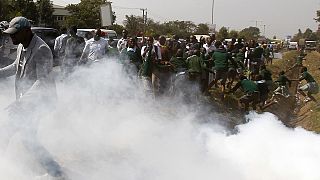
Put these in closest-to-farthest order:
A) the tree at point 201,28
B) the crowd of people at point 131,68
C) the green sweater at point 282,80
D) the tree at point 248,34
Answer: the crowd of people at point 131,68 < the green sweater at point 282,80 < the tree at point 248,34 < the tree at point 201,28

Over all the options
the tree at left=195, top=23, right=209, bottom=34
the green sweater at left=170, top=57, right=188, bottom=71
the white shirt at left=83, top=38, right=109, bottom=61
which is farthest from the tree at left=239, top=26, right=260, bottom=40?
the white shirt at left=83, top=38, right=109, bottom=61

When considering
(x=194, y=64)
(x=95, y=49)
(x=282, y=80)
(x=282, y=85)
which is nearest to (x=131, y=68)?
(x=95, y=49)

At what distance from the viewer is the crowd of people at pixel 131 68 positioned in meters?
4.33

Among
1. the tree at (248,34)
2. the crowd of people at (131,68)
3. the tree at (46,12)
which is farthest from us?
the tree at (248,34)

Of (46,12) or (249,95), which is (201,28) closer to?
(46,12)

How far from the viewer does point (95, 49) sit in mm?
10227

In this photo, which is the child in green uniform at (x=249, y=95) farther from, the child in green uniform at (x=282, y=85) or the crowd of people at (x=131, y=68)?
the child in green uniform at (x=282, y=85)

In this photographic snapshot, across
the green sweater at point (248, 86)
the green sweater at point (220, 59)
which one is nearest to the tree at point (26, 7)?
the green sweater at point (220, 59)

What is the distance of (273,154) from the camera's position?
15.4 feet

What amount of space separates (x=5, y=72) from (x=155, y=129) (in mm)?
3072

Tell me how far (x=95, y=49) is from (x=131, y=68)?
0.98 m

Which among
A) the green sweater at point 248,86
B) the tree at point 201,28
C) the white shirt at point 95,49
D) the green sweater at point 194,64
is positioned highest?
the white shirt at point 95,49

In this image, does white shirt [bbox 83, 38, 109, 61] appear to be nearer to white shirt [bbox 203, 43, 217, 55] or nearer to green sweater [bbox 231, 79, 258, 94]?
green sweater [bbox 231, 79, 258, 94]

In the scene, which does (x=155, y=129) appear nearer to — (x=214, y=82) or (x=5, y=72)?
(x=5, y=72)
